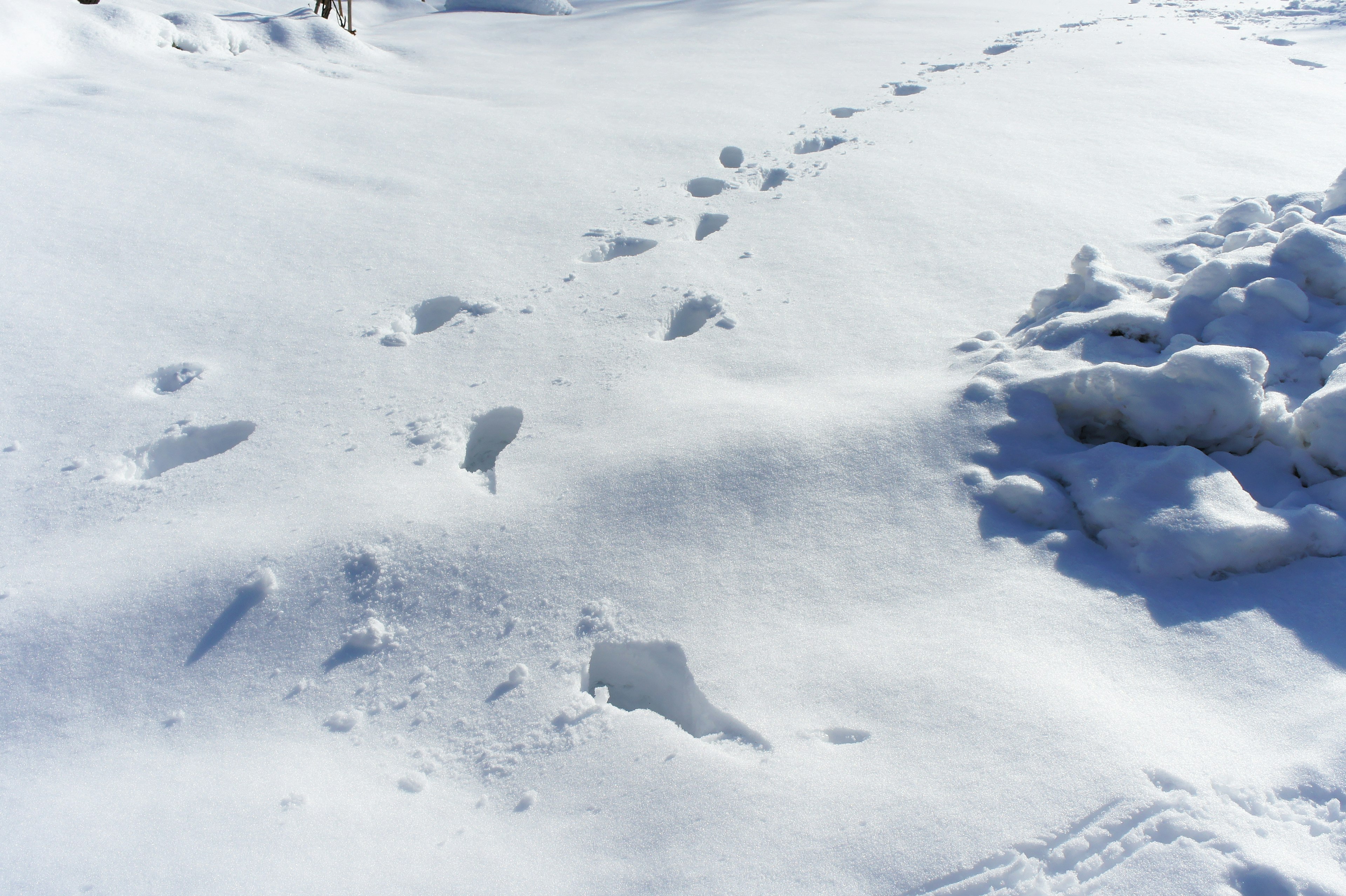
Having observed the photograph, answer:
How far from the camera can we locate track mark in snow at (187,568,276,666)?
5.71 feet

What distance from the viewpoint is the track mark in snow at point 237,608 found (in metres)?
1.74

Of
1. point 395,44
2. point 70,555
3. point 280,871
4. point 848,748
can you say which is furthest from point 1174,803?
point 395,44

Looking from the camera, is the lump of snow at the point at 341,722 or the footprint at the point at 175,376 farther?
the footprint at the point at 175,376

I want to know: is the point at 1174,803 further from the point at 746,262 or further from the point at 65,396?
the point at 65,396

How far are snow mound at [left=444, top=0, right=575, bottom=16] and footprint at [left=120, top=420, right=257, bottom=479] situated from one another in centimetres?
707

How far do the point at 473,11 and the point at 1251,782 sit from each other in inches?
348

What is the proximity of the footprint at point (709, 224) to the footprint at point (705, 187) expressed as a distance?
0.26 metres

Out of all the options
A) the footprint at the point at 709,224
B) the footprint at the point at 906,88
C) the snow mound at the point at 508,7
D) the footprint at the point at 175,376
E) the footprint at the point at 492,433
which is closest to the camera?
the footprint at the point at 492,433

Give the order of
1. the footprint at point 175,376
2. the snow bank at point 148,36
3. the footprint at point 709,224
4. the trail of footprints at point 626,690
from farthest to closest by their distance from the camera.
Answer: the snow bank at point 148,36 → the footprint at point 709,224 → the footprint at point 175,376 → the trail of footprints at point 626,690

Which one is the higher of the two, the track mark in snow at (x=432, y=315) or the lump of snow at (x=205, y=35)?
the lump of snow at (x=205, y=35)

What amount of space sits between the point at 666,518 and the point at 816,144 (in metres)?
3.09

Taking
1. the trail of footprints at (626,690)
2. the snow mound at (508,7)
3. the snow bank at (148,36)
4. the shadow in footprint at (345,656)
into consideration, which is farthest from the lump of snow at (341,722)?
the snow mound at (508,7)

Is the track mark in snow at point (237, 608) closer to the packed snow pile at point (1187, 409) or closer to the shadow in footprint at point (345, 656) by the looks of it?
the shadow in footprint at point (345, 656)

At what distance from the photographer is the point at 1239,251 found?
2533mm
